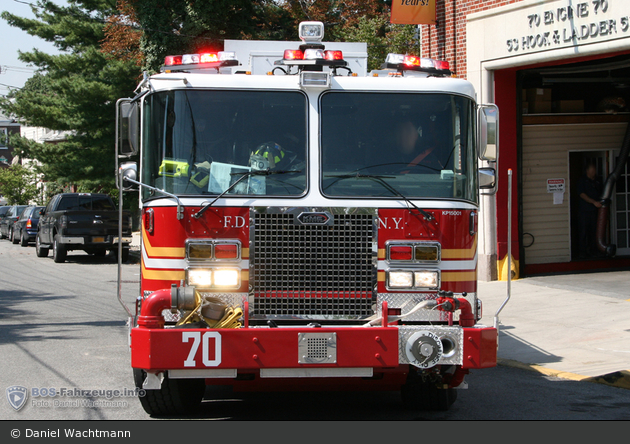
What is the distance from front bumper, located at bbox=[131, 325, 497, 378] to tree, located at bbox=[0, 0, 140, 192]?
23234mm

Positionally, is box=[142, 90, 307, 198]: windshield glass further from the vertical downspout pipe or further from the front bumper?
the vertical downspout pipe

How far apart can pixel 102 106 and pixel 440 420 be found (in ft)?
80.0

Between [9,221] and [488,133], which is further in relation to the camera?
[9,221]

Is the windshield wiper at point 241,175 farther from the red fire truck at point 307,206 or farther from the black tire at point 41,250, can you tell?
the black tire at point 41,250

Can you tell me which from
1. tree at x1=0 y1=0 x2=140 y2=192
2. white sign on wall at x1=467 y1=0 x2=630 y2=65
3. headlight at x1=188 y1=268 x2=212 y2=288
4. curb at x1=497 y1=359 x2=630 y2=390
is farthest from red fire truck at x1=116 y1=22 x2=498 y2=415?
tree at x1=0 y1=0 x2=140 y2=192

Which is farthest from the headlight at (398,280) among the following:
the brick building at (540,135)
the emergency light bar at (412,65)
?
the brick building at (540,135)

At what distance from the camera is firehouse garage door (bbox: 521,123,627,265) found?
46.9ft

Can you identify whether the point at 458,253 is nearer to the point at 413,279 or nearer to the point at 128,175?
the point at 413,279

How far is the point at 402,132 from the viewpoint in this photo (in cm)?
558

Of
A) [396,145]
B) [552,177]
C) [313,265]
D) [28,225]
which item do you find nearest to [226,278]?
[313,265]

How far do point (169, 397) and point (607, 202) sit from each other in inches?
443

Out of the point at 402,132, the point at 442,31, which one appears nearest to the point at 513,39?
the point at 442,31

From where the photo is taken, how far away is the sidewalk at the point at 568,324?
7.66 meters

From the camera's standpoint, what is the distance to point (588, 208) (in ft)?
47.7
